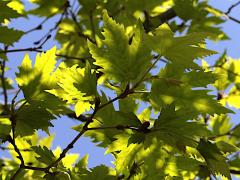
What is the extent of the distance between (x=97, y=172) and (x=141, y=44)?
0.45 meters

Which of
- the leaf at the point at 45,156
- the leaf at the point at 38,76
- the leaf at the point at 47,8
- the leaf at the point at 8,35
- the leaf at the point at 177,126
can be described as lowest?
the leaf at the point at 45,156

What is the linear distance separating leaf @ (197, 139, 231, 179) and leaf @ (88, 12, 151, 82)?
249 millimetres

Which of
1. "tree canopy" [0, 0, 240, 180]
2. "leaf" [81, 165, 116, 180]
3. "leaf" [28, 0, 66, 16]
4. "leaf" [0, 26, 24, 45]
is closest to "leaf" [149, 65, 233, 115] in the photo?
"tree canopy" [0, 0, 240, 180]

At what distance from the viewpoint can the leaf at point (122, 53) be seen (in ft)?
3.45

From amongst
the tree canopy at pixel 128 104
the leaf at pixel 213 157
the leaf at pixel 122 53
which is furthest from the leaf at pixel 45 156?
the leaf at pixel 213 157

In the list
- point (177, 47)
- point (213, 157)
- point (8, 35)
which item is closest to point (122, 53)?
point (177, 47)

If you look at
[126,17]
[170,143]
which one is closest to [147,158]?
[170,143]

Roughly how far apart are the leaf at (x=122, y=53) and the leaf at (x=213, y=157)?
25 cm

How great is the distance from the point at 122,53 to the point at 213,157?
0.36 meters

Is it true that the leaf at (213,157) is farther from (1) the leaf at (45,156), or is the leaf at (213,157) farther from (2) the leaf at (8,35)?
(2) the leaf at (8,35)

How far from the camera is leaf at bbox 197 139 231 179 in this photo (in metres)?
1.07

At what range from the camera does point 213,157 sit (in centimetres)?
108

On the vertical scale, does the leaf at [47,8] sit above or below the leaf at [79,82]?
below

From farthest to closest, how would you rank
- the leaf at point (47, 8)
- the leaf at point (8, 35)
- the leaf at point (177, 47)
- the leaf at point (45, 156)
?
the leaf at point (47, 8) → the leaf at point (8, 35) → the leaf at point (45, 156) → the leaf at point (177, 47)
